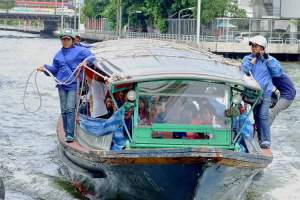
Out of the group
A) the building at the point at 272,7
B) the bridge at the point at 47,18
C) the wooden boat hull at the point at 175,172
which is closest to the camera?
the wooden boat hull at the point at 175,172

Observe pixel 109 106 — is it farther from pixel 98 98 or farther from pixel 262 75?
pixel 262 75

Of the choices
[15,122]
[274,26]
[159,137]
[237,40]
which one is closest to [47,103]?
[15,122]

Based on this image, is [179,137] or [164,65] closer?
[179,137]

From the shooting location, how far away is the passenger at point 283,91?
11633 mm

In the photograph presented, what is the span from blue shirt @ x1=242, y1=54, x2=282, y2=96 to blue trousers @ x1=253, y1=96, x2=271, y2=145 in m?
0.13

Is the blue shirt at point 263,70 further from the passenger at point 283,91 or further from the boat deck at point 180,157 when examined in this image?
the boat deck at point 180,157

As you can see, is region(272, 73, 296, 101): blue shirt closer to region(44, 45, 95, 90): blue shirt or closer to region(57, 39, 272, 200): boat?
region(57, 39, 272, 200): boat

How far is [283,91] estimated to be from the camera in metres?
11.9

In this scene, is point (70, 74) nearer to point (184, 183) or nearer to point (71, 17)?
point (184, 183)

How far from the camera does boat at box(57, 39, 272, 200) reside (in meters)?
9.35

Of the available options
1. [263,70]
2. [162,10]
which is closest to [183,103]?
[263,70]

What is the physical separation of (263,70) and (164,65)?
5.48 ft

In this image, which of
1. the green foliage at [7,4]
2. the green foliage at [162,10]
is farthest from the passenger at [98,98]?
the green foliage at [7,4]

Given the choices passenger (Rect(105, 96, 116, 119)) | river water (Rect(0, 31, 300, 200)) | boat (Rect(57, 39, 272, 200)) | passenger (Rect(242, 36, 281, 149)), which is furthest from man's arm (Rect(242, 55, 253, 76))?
river water (Rect(0, 31, 300, 200))
